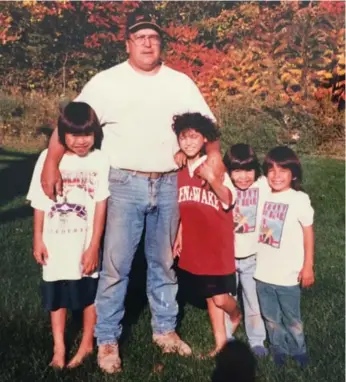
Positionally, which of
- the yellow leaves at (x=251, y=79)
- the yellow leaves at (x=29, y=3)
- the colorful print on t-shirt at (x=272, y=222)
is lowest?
the colorful print on t-shirt at (x=272, y=222)

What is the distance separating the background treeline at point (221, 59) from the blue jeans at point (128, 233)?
169 centimetres

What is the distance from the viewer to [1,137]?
433 cm

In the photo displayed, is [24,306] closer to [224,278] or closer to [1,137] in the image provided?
[224,278]

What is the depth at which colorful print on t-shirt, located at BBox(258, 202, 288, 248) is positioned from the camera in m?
2.72

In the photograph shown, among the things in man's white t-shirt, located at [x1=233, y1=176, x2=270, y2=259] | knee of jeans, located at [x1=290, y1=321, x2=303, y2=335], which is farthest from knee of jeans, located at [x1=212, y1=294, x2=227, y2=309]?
knee of jeans, located at [x1=290, y1=321, x2=303, y2=335]

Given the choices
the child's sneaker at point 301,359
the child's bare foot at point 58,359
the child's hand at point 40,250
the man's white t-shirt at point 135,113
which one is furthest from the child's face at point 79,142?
the child's sneaker at point 301,359

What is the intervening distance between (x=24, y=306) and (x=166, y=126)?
1191mm

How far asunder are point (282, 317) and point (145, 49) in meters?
1.39

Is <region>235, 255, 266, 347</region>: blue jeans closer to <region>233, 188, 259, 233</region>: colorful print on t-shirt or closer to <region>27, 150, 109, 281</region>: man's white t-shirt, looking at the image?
<region>233, 188, 259, 233</region>: colorful print on t-shirt

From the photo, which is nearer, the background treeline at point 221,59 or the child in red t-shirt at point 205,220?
the child in red t-shirt at point 205,220

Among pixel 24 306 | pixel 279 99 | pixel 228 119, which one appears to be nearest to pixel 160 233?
pixel 24 306

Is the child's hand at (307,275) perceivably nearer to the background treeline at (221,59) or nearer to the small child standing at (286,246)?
the small child standing at (286,246)

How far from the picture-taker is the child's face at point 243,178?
280 centimetres

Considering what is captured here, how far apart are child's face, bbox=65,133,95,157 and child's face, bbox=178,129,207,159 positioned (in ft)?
1.33
